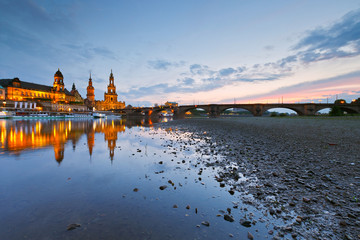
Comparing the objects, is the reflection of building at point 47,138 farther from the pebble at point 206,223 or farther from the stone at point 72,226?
the pebble at point 206,223

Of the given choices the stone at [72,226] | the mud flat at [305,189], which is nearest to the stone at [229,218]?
the mud flat at [305,189]

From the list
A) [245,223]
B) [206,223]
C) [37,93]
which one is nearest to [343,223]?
[245,223]

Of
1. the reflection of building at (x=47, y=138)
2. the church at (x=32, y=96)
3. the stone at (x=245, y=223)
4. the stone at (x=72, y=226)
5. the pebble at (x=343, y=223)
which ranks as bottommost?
the stone at (x=245, y=223)

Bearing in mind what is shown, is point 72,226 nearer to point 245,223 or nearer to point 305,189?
point 245,223

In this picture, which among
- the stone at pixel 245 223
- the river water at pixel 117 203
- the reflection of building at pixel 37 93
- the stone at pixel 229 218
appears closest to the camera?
the river water at pixel 117 203

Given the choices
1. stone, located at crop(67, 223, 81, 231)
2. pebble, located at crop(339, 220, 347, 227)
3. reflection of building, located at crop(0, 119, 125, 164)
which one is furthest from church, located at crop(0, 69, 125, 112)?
pebble, located at crop(339, 220, 347, 227)

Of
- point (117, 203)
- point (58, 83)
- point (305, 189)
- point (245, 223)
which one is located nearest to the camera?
point (245, 223)

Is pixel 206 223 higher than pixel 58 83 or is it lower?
lower

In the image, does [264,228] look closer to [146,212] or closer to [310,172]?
[146,212]

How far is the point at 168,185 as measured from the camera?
19.8ft

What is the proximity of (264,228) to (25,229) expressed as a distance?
526 centimetres

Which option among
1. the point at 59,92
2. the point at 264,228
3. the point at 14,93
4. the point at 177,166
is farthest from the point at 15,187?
the point at 59,92

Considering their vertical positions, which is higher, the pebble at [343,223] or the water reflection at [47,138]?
the water reflection at [47,138]

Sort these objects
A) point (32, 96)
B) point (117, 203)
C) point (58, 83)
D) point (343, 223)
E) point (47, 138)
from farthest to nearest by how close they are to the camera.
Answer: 1. point (58, 83)
2. point (32, 96)
3. point (47, 138)
4. point (117, 203)
5. point (343, 223)
